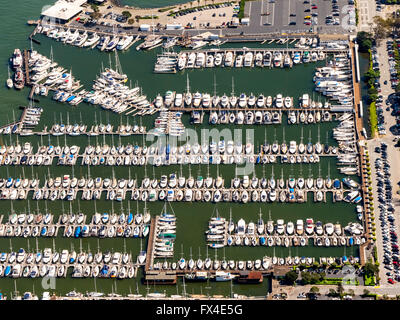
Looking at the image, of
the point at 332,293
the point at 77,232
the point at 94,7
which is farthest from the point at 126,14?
the point at 332,293

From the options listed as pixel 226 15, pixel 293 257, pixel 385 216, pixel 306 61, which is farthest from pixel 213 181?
pixel 226 15

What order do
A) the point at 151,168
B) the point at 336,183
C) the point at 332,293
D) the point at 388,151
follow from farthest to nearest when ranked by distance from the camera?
the point at 151,168 < the point at 388,151 < the point at 336,183 < the point at 332,293

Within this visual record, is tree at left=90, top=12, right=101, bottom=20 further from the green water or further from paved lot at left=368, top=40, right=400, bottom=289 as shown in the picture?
paved lot at left=368, top=40, right=400, bottom=289

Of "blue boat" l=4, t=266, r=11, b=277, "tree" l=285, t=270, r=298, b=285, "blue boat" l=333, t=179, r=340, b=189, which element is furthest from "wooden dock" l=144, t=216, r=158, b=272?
"blue boat" l=333, t=179, r=340, b=189

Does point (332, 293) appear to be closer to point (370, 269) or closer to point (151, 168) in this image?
point (370, 269)

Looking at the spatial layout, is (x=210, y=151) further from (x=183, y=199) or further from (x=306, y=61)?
(x=306, y=61)

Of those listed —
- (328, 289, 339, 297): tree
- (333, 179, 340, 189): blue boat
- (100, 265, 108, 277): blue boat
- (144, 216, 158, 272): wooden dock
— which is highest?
(333, 179, 340, 189): blue boat

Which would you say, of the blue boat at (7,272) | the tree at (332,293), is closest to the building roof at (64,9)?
the blue boat at (7,272)
